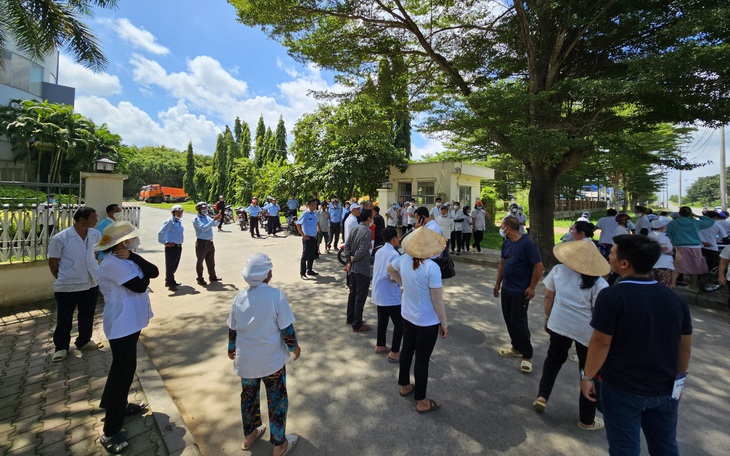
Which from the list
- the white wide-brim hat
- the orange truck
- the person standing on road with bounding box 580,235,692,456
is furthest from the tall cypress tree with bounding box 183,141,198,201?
the person standing on road with bounding box 580,235,692,456

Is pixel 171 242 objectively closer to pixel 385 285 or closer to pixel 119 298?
pixel 119 298

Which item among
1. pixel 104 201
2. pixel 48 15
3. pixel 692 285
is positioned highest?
pixel 48 15

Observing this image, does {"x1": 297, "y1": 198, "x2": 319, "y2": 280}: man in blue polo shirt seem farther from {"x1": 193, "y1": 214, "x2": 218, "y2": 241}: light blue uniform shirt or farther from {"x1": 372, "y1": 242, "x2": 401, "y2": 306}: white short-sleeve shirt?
{"x1": 372, "y1": 242, "x2": 401, "y2": 306}: white short-sleeve shirt

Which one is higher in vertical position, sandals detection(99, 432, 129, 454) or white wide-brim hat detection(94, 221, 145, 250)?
white wide-brim hat detection(94, 221, 145, 250)

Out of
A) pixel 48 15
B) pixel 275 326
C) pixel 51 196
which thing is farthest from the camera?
pixel 48 15

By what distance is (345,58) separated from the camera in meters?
10.0

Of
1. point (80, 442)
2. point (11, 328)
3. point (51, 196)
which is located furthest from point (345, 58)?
point (80, 442)

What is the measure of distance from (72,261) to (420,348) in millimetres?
4028

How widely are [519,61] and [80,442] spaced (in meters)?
11.8

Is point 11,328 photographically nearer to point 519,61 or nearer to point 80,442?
point 80,442

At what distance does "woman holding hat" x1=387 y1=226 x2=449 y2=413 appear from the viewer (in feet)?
9.73

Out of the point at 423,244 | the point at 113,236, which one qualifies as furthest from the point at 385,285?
the point at 113,236

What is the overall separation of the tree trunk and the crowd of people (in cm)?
570

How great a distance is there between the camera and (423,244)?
9.83 feet
